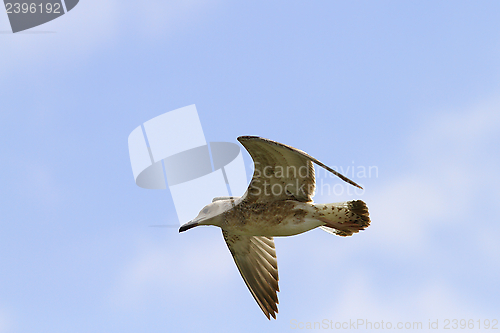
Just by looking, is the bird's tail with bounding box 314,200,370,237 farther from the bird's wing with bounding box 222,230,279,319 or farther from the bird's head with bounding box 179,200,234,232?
the bird's wing with bounding box 222,230,279,319

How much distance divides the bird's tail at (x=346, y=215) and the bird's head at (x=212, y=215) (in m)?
1.49

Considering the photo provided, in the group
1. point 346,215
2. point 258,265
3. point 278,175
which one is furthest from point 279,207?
point 258,265

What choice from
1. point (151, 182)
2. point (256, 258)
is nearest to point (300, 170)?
point (256, 258)

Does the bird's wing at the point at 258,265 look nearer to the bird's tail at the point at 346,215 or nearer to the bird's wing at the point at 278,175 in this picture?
the bird's wing at the point at 278,175

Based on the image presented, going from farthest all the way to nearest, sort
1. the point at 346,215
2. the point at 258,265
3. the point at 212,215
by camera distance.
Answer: the point at 258,265 < the point at 212,215 < the point at 346,215

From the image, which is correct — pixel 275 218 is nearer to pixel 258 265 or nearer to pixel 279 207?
pixel 279 207

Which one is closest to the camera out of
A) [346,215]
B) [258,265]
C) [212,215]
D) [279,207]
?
[346,215]

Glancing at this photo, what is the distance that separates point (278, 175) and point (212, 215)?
1346 millimetres

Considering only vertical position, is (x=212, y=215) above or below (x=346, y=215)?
above

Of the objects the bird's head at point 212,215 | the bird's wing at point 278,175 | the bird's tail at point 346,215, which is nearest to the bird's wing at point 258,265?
the bird's head at point 212,215

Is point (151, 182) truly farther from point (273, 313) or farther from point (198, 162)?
point (273, 313)

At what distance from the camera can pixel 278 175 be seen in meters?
8.32

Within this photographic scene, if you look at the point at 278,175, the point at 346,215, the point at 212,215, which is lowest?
the point at 346,215

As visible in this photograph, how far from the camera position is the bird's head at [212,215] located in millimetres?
8812
